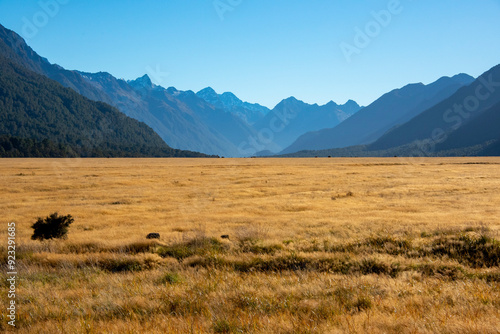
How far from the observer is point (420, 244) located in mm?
14586

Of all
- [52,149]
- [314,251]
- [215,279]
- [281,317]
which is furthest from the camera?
[52,149]

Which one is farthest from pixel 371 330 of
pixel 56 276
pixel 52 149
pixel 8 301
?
pixel 52 149

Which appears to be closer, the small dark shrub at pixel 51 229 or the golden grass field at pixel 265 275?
the golden grass field at pixel 265 275

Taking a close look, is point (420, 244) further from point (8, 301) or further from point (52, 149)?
point (52, 149)

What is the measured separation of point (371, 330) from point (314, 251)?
7.60m
